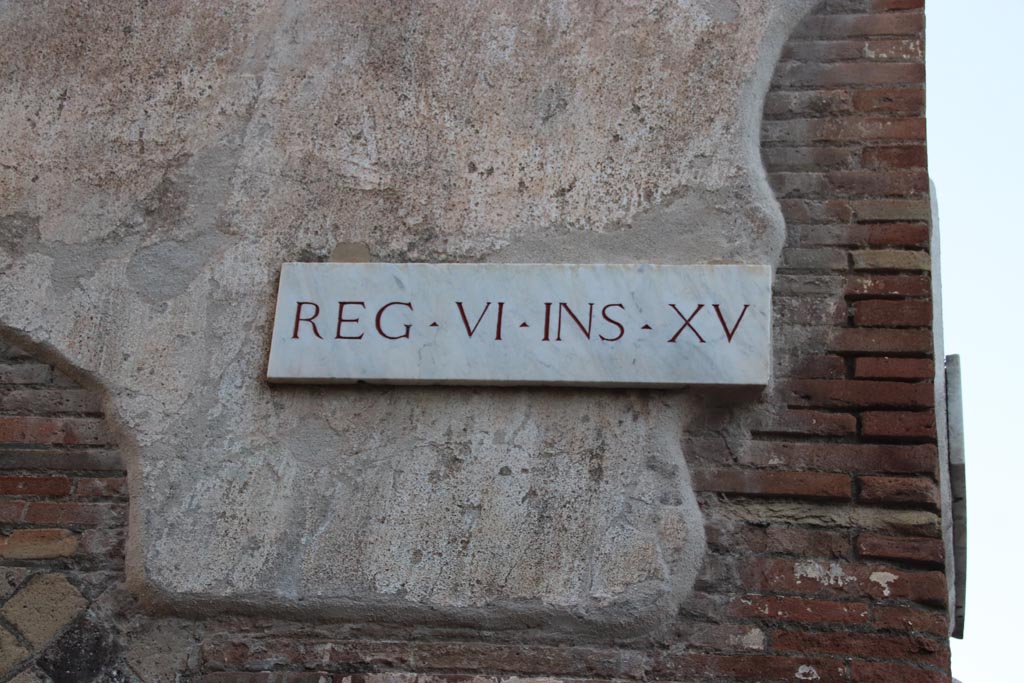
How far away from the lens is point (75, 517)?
271cm

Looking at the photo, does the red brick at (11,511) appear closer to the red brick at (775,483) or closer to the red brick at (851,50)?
the red brick at (775,483)

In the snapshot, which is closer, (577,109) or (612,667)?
(612,667)

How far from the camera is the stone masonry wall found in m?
2.45

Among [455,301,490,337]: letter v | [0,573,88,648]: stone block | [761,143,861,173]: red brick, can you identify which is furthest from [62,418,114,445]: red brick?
[761,143,861,173]: red brick

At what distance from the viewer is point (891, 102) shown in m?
2.96

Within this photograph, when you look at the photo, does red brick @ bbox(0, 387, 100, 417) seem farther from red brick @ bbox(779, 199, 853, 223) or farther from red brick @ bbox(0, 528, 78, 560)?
red brick @ bbox(779, 199, 853, 223)

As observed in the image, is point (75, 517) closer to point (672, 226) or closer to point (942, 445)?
point (672, 226)

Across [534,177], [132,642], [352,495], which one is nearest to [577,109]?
[534,177]

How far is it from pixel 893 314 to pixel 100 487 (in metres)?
1.69

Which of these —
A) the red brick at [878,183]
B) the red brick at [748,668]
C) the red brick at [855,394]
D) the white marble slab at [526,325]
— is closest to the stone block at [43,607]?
the white marble slab at [526,325]

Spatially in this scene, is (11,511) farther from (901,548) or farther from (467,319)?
(901,548)

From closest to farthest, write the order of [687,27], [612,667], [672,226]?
[612,667], [672,226], [687,27]

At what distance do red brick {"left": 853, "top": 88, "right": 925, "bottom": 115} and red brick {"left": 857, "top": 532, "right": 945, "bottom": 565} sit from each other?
39.1 inches

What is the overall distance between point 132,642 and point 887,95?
2007 millimetres
